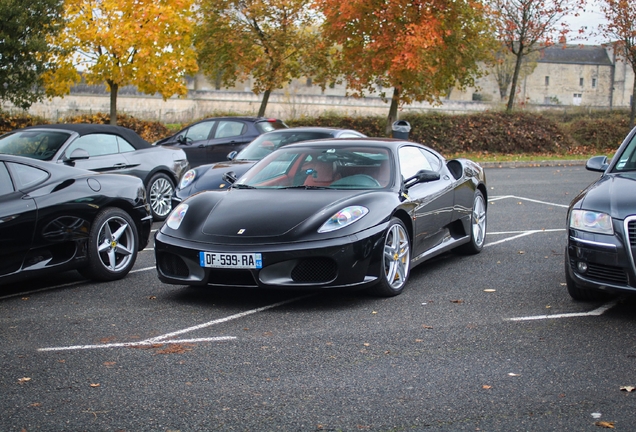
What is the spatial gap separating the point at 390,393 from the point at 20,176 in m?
4.25

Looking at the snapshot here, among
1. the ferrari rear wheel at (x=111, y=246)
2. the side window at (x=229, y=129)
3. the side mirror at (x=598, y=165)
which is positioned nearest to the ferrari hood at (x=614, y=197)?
the side mirror at (x=598, y=165)

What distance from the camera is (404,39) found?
2647 cm

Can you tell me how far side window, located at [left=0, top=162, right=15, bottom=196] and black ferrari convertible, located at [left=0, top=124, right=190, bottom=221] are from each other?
3.15m

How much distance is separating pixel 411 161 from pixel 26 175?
354cm

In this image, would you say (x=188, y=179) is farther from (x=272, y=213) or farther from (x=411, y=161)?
(x=272, y=213)

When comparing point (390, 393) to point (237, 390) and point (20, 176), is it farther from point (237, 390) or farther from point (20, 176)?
point (20, 176)

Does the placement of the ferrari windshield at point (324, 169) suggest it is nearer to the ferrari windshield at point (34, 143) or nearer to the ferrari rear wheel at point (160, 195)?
the ferrari windshield at point (34, 143)

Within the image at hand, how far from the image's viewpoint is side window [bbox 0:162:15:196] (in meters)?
6.88

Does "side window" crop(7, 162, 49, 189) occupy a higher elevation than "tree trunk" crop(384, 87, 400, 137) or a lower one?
higher

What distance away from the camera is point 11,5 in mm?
23750

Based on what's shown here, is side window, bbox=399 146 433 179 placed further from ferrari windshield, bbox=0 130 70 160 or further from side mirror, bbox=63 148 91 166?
ferrari windshield, bbox=0 130 70 160

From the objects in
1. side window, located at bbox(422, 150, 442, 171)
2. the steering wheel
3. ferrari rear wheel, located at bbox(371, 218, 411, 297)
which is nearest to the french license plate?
ferrari rear wheel, located at bbox(371, 218, 411, 297)

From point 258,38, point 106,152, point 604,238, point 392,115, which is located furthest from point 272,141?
point 258,38

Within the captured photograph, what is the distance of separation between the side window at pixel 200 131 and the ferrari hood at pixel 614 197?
1337 centimetres
